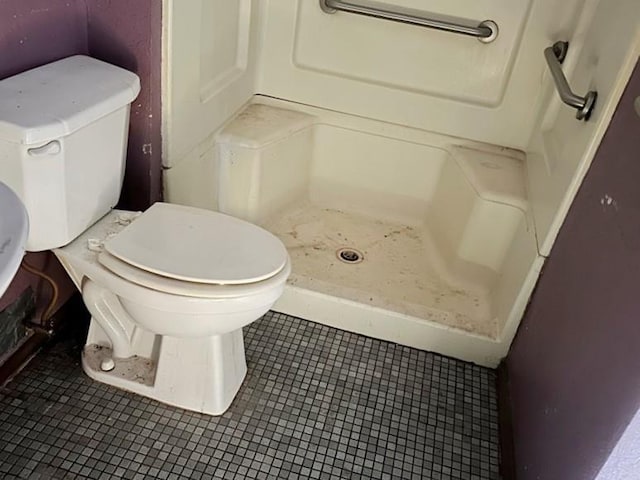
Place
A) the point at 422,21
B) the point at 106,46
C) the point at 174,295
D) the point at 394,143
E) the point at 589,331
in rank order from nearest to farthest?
1. the point at 589,331
2. the point at 174,295
3. the point at 106,46
4. the point at 422,21
5. the point at 394,143

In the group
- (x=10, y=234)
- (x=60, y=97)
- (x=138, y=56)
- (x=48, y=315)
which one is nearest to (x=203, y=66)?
(x=138, y=56)

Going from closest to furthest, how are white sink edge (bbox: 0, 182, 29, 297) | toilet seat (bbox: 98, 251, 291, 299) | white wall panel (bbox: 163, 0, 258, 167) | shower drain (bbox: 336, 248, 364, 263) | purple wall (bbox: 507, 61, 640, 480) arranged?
white sink edge (bbox: 0, 182, 29, 297) < purple wall (bbox: 507, 61, 640, 480) < toilet seat (bbox: 98, 251, 291, 299) < white wall panel (bbox: 163, 0, 258, 167) < shower drain (bbox: 336, 248, 364, 263)

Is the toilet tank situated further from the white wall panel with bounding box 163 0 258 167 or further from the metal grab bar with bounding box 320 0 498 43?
the metal grab bar with bounding box 320 0 498 43

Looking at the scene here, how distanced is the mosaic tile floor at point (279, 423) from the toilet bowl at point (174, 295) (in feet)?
0.20

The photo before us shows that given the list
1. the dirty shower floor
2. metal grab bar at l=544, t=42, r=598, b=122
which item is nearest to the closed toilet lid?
the dirty shower floor

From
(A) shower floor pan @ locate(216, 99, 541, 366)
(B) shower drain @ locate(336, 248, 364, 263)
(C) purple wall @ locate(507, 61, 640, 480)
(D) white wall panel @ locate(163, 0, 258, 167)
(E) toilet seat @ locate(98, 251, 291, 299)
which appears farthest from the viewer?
(B) shower drain @ locate(336, 248, 364, 263)

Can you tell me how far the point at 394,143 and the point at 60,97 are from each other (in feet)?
3.87

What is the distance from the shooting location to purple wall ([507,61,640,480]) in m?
1.06

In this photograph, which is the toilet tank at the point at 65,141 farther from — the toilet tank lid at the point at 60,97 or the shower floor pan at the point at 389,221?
the shower floor pan at the point at 389,221

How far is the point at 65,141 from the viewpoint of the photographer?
4.20 feet

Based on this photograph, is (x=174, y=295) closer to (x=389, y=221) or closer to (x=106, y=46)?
(x=106, y=46)

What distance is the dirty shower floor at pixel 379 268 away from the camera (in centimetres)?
188

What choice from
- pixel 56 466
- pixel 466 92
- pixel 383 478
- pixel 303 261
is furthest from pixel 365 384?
pixel 466 92

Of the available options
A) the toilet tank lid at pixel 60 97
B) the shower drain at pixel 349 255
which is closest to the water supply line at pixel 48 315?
the toilet tank lid at pixel 60 97
